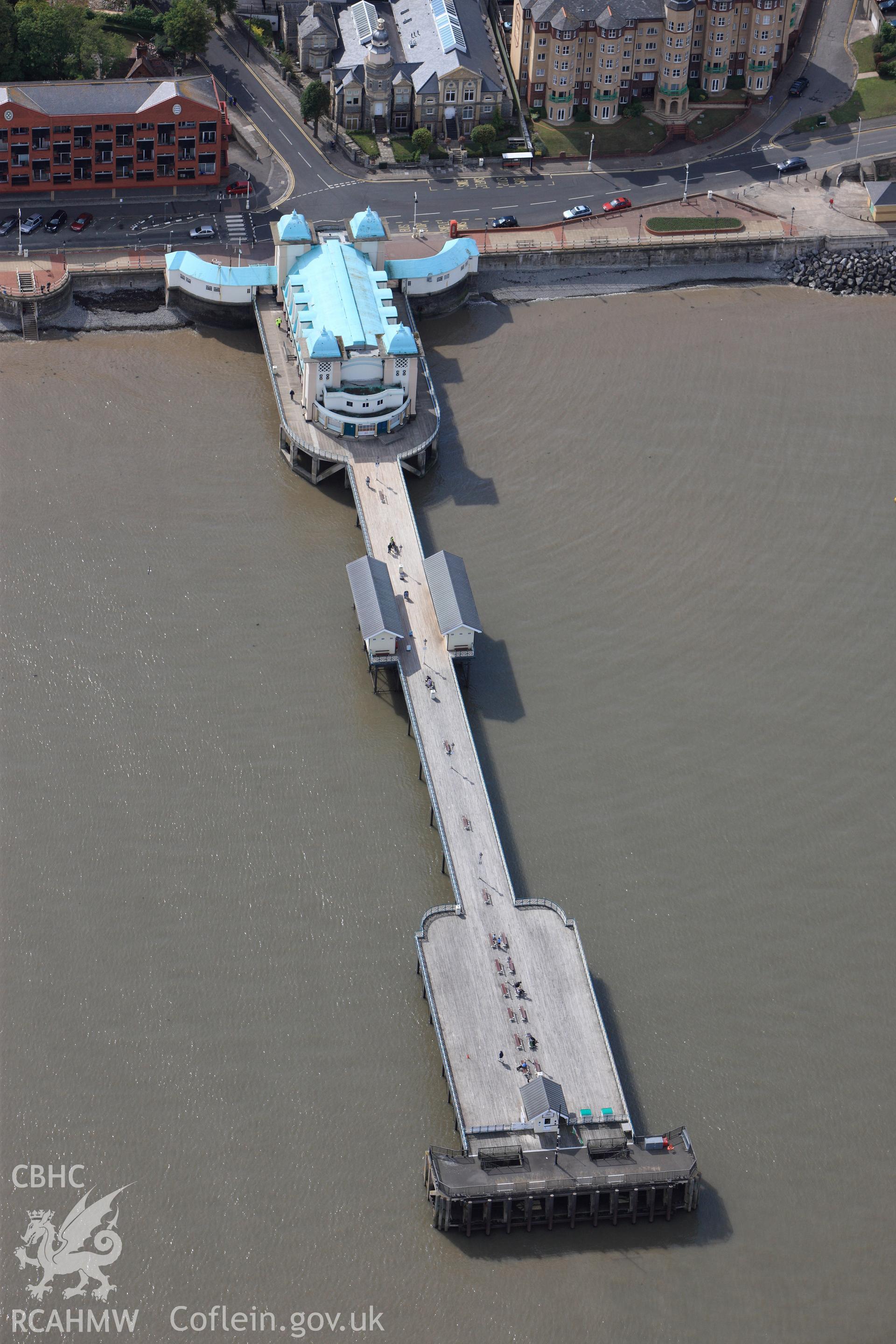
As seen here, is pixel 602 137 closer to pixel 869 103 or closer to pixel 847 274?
pixel 869 103

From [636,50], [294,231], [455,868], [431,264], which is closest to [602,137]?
[636,50]

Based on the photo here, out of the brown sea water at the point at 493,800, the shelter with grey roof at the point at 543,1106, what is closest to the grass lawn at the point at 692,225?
the brown sea water at the point at 493,800

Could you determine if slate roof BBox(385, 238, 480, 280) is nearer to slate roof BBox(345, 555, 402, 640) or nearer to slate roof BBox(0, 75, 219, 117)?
slate roof BBox(0, 75, 219, 117)

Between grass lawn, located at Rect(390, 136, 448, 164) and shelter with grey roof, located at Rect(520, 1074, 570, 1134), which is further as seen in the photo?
grass lawn, located at Rect(390, 136, 448, 164)

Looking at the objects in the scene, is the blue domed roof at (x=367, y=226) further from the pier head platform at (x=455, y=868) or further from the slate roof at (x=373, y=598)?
the slate roof at (x=373, y=598)

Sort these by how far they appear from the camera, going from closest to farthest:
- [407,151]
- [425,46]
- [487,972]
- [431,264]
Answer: [487,972] → [431,264] → [407,151] → [425,46]

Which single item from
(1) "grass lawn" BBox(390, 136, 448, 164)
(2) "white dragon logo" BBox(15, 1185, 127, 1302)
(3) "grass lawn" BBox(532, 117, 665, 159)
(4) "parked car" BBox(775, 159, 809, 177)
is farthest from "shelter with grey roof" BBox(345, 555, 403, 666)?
(4) "parked car" BBox(775, 159, 809, 177)

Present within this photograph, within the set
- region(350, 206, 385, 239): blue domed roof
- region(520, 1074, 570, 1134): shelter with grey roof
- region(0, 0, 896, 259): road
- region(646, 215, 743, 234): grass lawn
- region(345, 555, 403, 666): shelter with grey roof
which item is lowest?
region(520, 1074, 570, 1134): shelter with grey roof
